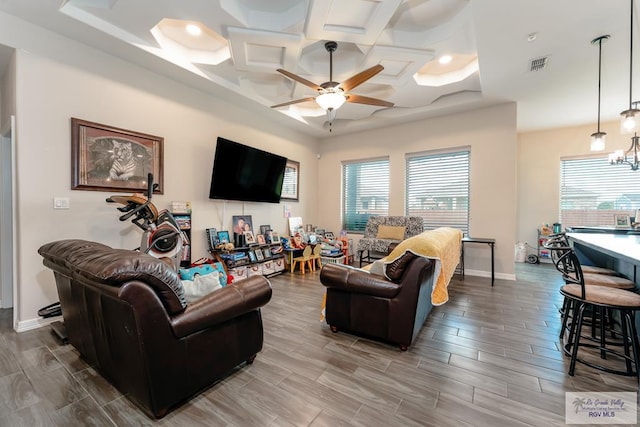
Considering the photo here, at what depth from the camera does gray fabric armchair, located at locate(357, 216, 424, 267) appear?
5.07m

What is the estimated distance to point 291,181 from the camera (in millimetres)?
5797

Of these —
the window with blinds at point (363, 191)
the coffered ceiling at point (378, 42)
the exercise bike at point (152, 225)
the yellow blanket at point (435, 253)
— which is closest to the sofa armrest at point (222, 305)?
the yellow blanket at point (435, 253)

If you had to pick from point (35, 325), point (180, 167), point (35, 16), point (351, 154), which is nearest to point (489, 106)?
point (351, 154)

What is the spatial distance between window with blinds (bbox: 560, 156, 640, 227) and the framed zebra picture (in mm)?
7936

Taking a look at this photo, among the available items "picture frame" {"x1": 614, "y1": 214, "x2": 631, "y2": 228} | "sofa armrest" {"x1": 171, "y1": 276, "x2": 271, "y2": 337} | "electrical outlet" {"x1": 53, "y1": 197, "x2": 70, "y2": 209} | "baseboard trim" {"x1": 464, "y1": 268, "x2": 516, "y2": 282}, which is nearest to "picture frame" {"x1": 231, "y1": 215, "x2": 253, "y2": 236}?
"electrical outlet" {"x1": 53, "y1": 197, "x2": 70, "y2": 209}

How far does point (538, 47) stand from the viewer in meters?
2.93

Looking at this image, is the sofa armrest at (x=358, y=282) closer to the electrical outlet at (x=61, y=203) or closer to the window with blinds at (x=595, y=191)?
the electrical outlet at (x=61, y=203)

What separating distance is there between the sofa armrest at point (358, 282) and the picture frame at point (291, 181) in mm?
3218

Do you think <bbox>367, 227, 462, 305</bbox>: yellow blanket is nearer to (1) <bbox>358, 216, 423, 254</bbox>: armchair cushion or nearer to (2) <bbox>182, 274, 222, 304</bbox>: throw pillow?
(2) <bbox>182, 274, 222, 304</bbox>: throw pillow

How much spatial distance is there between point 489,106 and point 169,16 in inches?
194

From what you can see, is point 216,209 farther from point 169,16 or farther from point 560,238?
point 560,238

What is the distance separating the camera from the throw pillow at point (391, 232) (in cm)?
515

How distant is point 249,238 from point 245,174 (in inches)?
43.2

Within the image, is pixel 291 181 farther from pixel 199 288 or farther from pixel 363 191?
pixel 199 288
